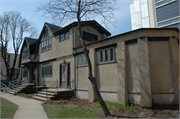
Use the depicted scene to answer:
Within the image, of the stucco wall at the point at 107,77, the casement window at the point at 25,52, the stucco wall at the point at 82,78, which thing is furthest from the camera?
the casement window at the point at 25,52

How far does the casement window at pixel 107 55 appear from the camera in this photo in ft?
32.0

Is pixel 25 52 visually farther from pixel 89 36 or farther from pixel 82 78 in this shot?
pixel 82 78

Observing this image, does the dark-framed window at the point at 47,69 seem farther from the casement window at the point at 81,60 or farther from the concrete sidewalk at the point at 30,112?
the concrete sidewalk at the point at 30,112

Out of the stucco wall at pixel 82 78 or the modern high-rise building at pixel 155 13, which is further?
the modern high-rise building at pixel 155 13

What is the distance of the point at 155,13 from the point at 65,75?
81.5 feet

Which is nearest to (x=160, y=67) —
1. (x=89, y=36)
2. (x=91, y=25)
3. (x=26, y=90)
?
(x=89, y=36)

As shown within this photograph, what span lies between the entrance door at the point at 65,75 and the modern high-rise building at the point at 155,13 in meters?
20.5

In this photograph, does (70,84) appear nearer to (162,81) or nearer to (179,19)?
(162,81)

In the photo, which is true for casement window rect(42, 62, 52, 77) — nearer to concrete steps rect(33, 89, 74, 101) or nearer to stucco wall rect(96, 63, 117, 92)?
concrete steps rect(33, 89, 74, 101)

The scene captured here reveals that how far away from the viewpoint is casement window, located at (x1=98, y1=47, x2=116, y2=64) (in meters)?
9.75

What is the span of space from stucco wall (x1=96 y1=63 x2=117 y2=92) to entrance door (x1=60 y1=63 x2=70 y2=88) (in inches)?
158

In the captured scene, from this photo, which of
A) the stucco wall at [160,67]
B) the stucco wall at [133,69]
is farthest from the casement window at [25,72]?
the stucco wall at [160,67]

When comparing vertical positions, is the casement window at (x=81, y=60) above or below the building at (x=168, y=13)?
below

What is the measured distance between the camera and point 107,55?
10.0 metres
